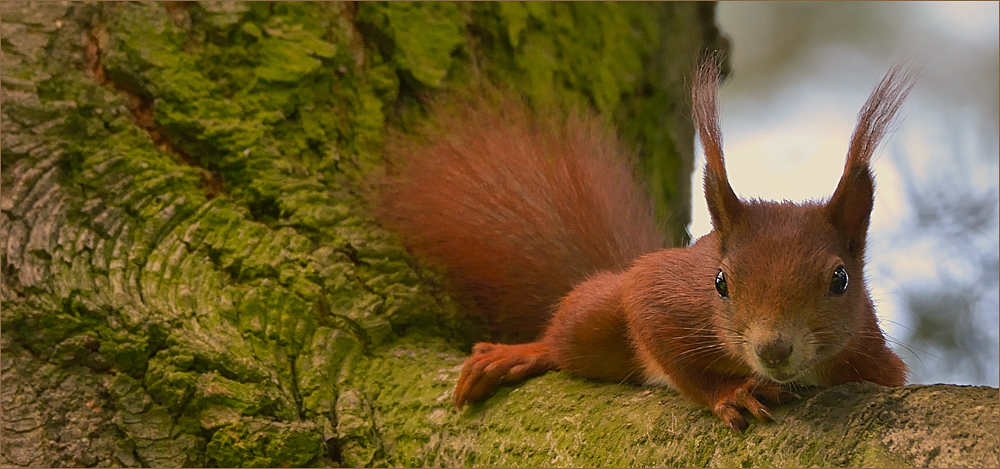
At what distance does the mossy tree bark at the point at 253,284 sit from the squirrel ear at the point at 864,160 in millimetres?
278

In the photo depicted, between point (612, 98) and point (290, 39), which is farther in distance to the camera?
point (612, 98)

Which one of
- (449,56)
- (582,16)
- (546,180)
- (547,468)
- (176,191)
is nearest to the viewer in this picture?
(547,468)

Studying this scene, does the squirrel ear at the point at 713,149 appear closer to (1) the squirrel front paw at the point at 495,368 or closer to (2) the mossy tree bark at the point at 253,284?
(2) the mossy tree bark at the point at 253,284

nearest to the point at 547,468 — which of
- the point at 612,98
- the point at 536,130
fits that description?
the point at 536,130

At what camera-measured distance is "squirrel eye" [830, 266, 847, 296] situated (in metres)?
1.19

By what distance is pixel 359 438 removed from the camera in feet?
4.73

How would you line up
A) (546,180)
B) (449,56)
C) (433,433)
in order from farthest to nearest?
(449,56) < (546,180) < (433,433)

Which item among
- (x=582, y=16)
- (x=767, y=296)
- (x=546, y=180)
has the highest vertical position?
(x=582, y=16)

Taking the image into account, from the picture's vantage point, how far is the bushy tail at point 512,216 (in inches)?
68.0

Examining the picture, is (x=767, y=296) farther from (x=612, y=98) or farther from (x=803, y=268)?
(x=612, y=98)

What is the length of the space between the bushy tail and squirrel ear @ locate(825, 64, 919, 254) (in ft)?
1.80

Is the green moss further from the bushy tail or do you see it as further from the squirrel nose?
the squirrel nose

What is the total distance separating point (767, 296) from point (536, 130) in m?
0.84

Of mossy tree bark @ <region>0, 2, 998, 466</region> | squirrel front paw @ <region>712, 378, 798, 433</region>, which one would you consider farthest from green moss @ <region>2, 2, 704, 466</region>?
squirrel front paw @ <region>712, 378, 798, 433</region>
